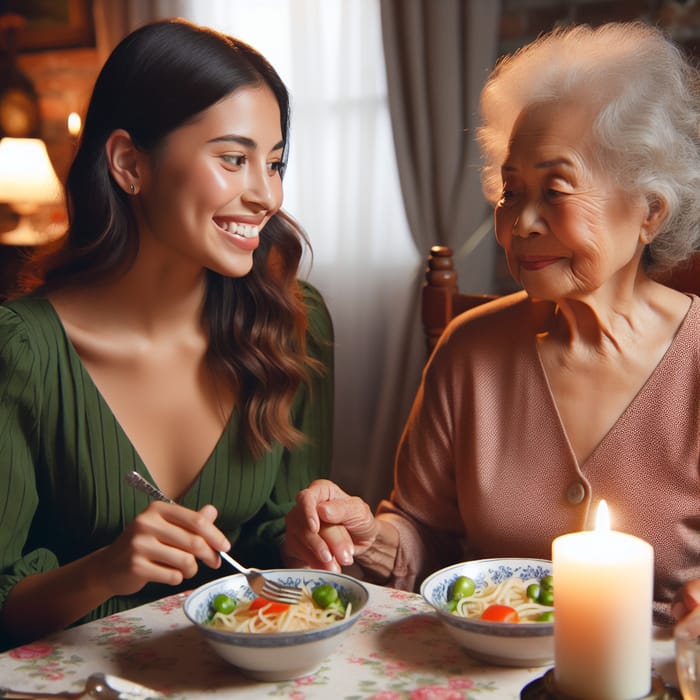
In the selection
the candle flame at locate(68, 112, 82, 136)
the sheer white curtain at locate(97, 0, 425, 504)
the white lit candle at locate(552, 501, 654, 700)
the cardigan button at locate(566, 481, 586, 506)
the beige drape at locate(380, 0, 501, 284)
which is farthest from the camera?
the sheer white curtain at locate(97, 0, 425, 504)

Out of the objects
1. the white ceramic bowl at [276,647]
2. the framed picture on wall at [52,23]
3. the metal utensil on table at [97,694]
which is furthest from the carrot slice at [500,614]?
the framed picture on wall at [52,23]

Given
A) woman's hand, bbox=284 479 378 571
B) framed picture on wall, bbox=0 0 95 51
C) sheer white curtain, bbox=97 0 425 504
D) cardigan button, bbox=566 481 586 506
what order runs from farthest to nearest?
framed picture on wall, bbox=0 0 95 51, sheer white curtain, bbox=97 0 425 504, cardigan button, bbox=566 481 586 506, woman's hand, bbox=284 479 378 571

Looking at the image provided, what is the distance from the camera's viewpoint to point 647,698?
918mm

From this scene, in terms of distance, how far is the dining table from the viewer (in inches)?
42.0

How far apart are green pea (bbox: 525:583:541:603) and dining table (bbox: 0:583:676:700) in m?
0.10

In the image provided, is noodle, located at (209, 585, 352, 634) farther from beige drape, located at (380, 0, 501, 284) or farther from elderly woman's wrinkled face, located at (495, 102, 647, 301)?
beige drape, located at (380, 0, 501, 284)

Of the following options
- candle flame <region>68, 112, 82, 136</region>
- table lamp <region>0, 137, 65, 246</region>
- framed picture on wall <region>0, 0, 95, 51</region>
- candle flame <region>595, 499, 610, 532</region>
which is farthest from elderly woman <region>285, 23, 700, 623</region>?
framed picture on wall <region>0, 0, 95, 51</region>

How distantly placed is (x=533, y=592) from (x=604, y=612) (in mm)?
323

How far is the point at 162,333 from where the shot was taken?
5.78 feet

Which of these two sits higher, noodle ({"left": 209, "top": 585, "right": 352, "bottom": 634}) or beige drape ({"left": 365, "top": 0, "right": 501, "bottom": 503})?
beige drape ({"left": 365, "top": 0, "right": 501, "bottom": 503})

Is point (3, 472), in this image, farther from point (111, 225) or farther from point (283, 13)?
point (283, 13)

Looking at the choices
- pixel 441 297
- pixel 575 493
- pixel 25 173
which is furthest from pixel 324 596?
pixel 25 173

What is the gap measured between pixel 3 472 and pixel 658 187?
1.08 m

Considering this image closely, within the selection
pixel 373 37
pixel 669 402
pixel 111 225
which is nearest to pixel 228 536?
pixel 111 225
